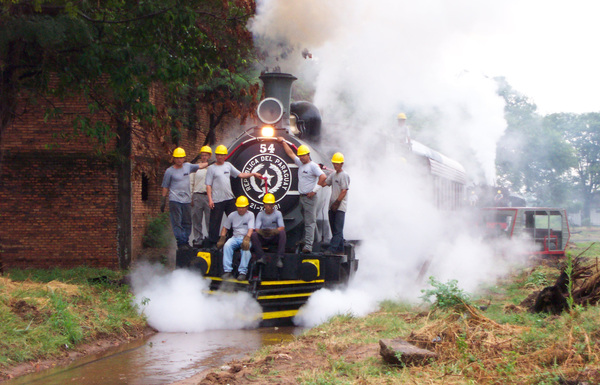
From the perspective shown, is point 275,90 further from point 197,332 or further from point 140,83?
point 197,332

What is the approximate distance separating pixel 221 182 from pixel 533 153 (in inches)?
1631

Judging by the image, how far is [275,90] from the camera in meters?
10.9

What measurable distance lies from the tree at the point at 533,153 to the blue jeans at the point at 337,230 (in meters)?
35.9

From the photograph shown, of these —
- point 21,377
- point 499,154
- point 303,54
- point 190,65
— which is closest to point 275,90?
point 303,54

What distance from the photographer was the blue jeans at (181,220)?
10633 millimetres

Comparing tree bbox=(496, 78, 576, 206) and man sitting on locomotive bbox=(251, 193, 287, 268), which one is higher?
tree bbox=(496, 78, 576, 206)

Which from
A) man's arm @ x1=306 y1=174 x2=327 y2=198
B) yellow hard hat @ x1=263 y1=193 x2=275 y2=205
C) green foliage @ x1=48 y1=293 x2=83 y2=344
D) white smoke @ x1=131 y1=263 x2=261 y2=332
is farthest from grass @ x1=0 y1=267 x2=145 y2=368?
man's arm @ x1=306 y1=174 x2=327 y2=198

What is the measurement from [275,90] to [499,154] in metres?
35.1

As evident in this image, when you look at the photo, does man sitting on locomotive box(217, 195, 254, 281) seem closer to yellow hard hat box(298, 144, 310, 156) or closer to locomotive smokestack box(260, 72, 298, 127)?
yellow hard hat box(298, 144, 310, 156)

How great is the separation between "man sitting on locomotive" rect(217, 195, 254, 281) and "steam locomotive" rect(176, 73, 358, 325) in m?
0.12

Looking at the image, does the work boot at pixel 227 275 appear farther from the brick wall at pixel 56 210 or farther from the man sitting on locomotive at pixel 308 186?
the brick wall at pixel 56 210

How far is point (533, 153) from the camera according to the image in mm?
47688

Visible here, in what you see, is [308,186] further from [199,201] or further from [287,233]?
[199,201]

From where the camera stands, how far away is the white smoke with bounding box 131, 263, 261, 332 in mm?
9555
